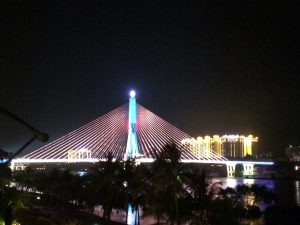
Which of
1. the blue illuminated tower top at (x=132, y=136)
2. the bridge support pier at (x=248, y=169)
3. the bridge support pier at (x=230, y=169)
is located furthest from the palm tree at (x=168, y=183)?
the bridge support pier at (x=248, y=169)

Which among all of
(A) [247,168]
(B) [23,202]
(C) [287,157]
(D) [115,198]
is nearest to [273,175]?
(A) [247,168]

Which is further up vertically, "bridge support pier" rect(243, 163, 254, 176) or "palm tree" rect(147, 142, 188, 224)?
"bridge support pier" rect(243, 163, 254, 176)

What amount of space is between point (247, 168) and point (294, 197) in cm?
4196

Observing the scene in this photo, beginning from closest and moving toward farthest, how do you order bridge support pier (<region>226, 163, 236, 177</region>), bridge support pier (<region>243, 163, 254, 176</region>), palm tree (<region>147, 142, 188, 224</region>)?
1. palm tree (<region>147, 142, 188, 224</region>)
2. bridge support pier (<region>226, 163, 236, 177</region>)
3. bridge support pier (<region>243, 163, 254, 176</region>)

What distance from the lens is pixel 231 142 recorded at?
122 meters

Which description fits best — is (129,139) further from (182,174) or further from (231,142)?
(231,142)

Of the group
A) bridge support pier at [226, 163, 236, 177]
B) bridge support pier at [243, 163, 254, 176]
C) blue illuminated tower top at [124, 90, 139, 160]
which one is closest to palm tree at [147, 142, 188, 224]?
blue illuminated tower top at [124, 90, 139, 160]

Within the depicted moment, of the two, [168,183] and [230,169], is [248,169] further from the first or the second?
[168,183]

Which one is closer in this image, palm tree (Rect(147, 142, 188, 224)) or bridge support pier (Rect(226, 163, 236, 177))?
palm tree (Rect(147, 142, 188, 224))

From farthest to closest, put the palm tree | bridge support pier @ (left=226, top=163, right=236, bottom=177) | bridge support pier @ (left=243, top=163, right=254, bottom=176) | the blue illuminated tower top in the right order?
bridge support pier @ (left=243, top=163, right=254, bottom=176) < bridge support pier @ (left=226, top=163, right=236, bottom=177) < the blue illuminated tower top < the palm tree

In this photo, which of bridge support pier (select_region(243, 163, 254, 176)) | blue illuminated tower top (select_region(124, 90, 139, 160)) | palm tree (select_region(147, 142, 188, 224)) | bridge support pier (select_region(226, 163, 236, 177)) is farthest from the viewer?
bridge support pier (select_region(243, 163, 254, 176))

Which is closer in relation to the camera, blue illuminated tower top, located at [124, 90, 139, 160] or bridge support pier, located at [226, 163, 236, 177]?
blue illuminated tower top, located at [124, 90, 139, 160]

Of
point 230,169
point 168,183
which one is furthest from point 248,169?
point 168,183

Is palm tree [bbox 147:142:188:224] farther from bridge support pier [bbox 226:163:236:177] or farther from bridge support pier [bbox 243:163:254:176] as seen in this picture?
bridge support pier [bbox 243:163:254:176]
